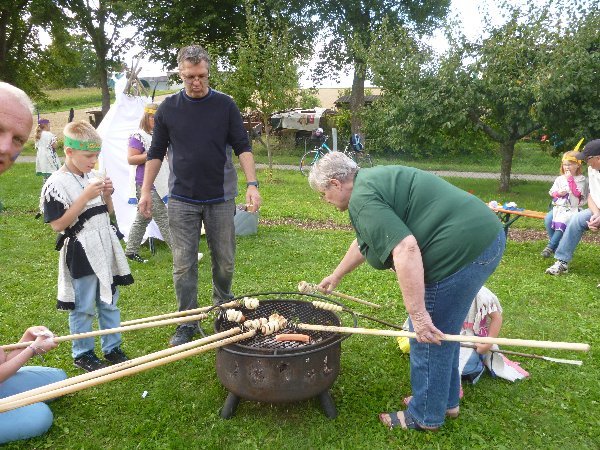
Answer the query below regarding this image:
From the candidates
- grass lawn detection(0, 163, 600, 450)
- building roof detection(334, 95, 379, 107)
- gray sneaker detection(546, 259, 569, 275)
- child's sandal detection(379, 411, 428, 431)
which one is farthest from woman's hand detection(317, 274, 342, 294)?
building roof detection(334, 95, 379, 107)

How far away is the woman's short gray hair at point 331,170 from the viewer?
8.83ft

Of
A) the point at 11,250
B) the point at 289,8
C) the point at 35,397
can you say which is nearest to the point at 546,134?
the point at 11,250

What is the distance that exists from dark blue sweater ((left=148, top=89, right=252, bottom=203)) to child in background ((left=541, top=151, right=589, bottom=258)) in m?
4.89

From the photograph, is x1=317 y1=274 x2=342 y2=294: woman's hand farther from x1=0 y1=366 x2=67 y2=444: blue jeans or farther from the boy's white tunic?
x1=0 y1=366 x2=67 y2=444: blue jeans

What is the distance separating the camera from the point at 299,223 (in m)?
9.29

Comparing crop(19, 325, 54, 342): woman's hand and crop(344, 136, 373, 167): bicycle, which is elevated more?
crop(344, 136, 373, 167): bicycle

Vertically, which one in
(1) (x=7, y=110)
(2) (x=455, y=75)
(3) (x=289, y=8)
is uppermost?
(3) (x=289, y=8)

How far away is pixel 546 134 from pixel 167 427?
10.8 m

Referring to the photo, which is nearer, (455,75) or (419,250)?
(419,250)

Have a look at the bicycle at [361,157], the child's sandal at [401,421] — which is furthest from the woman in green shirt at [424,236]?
the bicycle at [361,157]

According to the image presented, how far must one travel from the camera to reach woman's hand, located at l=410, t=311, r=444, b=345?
8.48 feet

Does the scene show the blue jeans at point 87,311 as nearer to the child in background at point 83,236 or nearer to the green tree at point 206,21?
the child in background at point 83,236

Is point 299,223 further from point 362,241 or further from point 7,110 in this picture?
point 7,110

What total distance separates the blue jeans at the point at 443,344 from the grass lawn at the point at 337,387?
197mm
